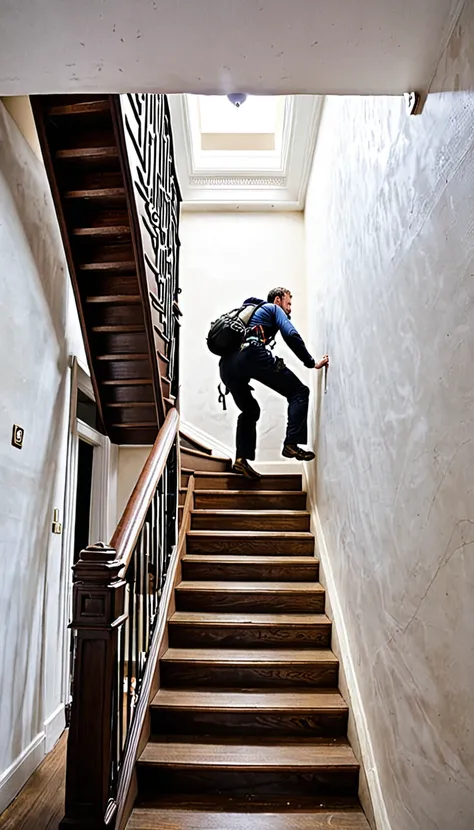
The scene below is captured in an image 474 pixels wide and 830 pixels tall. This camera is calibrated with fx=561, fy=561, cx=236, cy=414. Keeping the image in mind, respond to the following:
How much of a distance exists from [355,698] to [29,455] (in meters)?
1.66

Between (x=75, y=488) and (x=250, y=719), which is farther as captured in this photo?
(x=75, y=488)

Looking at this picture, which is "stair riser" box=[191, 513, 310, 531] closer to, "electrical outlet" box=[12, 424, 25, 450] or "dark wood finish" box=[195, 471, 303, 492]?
"dark wood finish" box=[195, 471, 303, 492]

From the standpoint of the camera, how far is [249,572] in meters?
2.93

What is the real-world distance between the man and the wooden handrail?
849 millimetres

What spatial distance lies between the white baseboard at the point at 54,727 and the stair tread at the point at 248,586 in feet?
2.69

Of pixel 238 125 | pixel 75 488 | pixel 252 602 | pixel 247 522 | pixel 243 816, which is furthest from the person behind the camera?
pixel 238 125

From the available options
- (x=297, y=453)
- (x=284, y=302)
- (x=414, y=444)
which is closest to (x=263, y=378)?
(x=297, y=453)

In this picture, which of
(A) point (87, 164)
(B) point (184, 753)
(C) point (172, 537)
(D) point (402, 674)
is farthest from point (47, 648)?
(A) point (87, 164)

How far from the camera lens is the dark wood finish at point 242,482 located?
145 inches

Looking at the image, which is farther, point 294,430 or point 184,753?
point 294,430

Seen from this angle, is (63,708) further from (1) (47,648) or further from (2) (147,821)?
(2) (147,821)

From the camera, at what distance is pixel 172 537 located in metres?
2.88

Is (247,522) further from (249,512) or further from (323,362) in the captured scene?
(323,362)

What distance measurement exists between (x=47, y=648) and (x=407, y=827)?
1782mm
